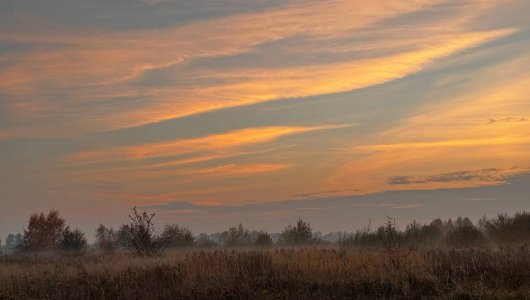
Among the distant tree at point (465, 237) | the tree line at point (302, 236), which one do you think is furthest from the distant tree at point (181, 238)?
the distant tree at point (465, 237)

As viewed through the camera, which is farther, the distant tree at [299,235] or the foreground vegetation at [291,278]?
the distant tree at [299,235]

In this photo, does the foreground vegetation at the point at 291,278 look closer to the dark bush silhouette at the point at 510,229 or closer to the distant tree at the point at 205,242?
the dark bush silhouette at the point at 510,229

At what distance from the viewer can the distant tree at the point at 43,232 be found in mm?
64062

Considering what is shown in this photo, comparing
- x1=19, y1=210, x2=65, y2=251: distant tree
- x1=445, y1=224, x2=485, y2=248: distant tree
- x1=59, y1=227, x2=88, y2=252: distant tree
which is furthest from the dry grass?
x1=19, y1=210, x2=65, y2=251: distant tree

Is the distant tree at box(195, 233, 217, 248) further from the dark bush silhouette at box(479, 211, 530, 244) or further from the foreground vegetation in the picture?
the foreground vegetation

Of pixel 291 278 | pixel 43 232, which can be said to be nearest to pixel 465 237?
pixel 291 278

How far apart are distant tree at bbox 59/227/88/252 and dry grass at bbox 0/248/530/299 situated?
114 feet

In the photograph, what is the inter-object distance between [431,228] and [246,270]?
2964cm

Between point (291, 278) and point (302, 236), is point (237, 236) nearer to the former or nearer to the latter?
point (302, 236)

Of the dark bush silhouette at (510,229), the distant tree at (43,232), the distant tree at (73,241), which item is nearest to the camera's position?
the dark bush silhouette at (510,229)

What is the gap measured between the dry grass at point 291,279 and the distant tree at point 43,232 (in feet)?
161

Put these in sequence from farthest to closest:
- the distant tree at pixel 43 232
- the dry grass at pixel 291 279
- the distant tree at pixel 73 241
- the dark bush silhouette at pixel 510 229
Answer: the distant tree at pixel 43 232, the distant tree at pixel 73 241, the dark bush silhouette at pixel 510 229, the dry grass at pixel 291 279

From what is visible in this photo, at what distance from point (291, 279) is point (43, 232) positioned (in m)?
58.0

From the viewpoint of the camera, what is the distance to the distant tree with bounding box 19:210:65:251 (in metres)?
64.1
